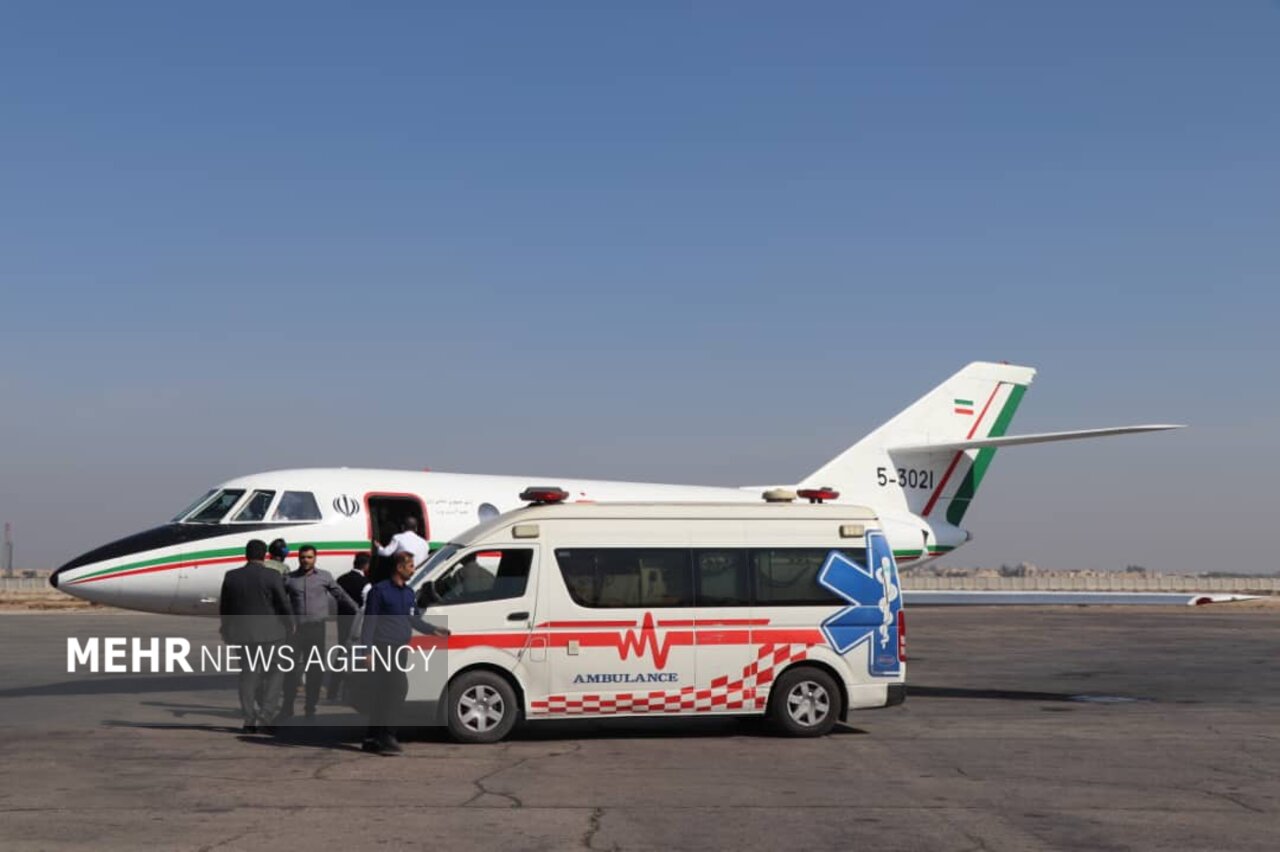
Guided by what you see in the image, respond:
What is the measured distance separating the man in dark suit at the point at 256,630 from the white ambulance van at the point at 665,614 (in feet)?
5.69

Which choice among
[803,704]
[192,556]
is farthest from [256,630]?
[803,704]

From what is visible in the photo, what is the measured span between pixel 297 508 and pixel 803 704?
30.4 ft

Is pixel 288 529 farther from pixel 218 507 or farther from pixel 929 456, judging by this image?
pixel 929 456

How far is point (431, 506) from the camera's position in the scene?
22031 mm

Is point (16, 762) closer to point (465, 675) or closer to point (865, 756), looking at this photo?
point (465, 675)

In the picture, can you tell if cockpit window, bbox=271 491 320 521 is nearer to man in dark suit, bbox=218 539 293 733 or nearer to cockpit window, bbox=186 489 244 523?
cockpit window, bbox=186 489 244 523

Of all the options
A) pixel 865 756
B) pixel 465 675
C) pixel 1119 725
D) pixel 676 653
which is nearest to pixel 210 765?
pixel 465 675

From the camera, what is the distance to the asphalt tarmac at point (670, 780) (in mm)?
9414

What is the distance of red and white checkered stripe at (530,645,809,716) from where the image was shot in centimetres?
1443

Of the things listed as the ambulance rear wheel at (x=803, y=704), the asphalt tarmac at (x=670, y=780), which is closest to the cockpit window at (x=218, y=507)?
the asphalt tarmac at (x=670, y=780)

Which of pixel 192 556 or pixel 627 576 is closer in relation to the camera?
pixel 627 576

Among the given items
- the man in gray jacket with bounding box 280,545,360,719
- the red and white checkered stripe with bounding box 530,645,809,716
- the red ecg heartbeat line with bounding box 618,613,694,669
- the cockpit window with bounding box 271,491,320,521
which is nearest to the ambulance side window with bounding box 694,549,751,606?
the red ecg heartbeat line with bounding box 618,613,694,669

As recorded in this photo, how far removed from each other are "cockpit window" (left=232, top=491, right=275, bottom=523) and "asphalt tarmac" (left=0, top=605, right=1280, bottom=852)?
2.49 meters

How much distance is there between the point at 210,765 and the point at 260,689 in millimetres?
2722
